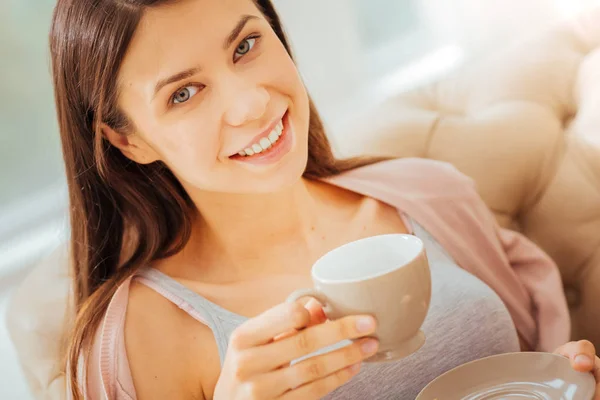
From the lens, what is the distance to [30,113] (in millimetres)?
1165

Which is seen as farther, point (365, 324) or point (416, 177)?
point (416, 177)

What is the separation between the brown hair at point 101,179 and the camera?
844 mm

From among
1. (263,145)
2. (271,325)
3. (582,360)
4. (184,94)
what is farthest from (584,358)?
(184,94)

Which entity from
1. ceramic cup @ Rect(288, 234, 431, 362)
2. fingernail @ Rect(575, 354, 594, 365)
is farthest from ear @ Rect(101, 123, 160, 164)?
fingernail @ Rect(575, 354, 594, 365)

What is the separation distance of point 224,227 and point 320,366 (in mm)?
388

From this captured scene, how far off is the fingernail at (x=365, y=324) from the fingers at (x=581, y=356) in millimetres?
231

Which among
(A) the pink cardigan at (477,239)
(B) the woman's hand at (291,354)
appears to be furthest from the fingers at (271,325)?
(A) the pink cardigan at (477,239)

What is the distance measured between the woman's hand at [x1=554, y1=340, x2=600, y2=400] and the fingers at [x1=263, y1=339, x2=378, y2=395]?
0.22m

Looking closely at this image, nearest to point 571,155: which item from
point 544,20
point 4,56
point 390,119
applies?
point 390,119

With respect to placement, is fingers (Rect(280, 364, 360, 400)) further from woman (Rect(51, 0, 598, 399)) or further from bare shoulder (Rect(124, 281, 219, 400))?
bare shoulder (Rect(124, 281, 219, 400))

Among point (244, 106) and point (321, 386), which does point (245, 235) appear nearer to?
point (244, 106)

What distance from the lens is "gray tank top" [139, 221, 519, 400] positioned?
2.98ft

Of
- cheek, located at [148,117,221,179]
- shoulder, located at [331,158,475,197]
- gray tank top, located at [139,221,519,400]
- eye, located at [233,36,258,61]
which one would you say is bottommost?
gray tank top, located at [139,221,519,400]

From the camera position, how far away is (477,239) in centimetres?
108
